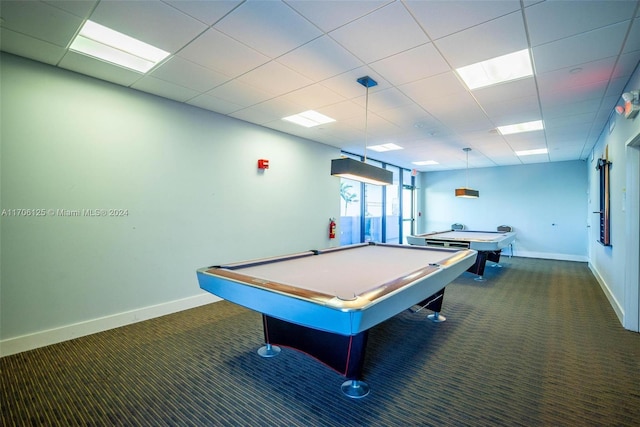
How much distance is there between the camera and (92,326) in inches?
117

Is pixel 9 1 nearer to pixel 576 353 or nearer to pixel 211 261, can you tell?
pixel 211 261

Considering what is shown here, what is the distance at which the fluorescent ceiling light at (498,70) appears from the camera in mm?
2596

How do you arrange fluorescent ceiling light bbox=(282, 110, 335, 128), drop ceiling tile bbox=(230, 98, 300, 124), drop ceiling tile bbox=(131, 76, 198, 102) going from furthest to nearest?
fluorescent ceiling light bbox=(282, 110, 335, 128), drop ceiling tile bbox=(230, 98, 300, 124), drop ceiling tile bbox=(131, 76, 198, 102)

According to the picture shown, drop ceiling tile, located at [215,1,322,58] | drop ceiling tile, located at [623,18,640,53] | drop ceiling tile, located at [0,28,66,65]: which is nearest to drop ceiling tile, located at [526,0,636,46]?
drop ceiling tile, located at [623,18,640,53]

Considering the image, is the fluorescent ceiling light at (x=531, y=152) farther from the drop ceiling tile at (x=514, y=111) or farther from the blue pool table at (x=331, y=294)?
the blue pool table at (x=331, y=294)

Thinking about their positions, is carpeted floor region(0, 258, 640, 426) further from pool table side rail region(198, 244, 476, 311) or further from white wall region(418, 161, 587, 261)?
white wall region(418, 161, 587, 261)

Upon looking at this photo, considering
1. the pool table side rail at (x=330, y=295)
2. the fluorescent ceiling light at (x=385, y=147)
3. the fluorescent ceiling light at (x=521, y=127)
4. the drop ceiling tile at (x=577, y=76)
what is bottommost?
the pool table side rail at (x=330, y=295)

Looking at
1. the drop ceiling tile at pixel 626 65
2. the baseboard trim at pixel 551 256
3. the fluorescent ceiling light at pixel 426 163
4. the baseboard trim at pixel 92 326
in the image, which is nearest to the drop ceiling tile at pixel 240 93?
the baseboard trim at pixel 92 326

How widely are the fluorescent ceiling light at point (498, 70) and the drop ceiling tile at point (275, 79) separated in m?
1.61

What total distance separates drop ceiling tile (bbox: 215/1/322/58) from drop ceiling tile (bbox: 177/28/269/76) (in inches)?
3.8

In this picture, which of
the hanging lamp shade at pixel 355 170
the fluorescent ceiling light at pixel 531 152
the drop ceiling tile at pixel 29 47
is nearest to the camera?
the drop ceiling tile at pixel 29 47

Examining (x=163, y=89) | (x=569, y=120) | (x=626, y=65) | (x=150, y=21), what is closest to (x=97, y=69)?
(x=163, y=89)

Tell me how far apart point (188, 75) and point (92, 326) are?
2.81 meters

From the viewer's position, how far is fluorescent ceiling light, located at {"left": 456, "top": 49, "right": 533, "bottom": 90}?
8.52 feet
